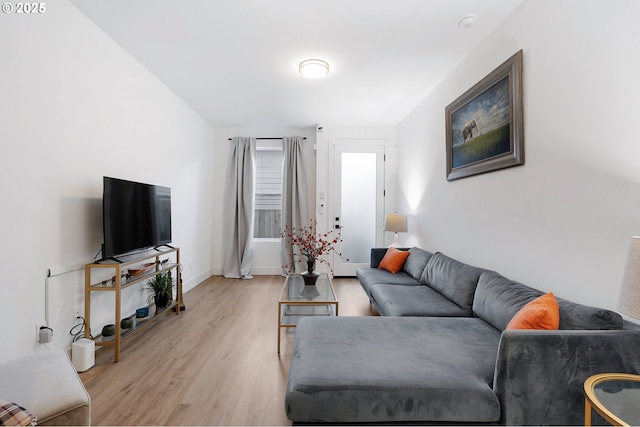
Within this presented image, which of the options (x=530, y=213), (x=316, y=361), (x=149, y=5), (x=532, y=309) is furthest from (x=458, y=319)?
(x=149, y=5)

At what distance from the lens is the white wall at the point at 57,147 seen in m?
1.73

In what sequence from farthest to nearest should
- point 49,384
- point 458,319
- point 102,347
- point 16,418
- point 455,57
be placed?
point 455,57 → point 102,347 → point 458,319 → point 49,384 → point 16,418

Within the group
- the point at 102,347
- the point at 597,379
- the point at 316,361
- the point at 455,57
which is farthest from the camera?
the point at 455,57

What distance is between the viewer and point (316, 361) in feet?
4.66

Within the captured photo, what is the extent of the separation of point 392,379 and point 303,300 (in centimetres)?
128

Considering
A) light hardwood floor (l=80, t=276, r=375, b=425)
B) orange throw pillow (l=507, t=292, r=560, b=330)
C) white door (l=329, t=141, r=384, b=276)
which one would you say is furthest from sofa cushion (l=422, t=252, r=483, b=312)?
white door (l=329, t=141, r=384, b=276)

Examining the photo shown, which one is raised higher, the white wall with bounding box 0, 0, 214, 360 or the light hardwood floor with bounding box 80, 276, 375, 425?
the white wall with bounding box 0, 0, 214, 360

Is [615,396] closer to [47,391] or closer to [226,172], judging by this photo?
[47,391]

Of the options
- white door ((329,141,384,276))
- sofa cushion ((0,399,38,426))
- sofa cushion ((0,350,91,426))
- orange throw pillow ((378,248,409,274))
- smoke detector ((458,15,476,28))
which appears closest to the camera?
sofa cushion ((0,399,38,426))

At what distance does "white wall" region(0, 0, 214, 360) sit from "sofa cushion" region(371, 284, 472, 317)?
2464 millimetres

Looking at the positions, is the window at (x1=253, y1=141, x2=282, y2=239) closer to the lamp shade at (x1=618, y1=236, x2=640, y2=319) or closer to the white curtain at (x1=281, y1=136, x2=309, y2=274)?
the white curtain at (x1=281, y1=136, x2=309, y2=274)

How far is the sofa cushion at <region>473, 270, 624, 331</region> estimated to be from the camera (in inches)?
51.5

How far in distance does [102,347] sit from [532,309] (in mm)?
3159

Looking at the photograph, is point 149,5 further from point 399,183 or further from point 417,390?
point 399,183
